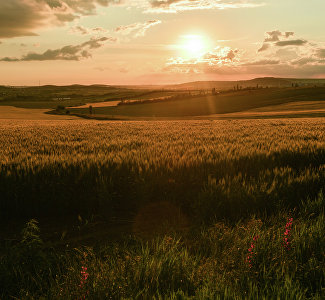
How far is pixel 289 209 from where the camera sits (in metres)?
3.95

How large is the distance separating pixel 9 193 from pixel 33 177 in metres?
0.40

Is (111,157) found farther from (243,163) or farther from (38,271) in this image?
(38,271)

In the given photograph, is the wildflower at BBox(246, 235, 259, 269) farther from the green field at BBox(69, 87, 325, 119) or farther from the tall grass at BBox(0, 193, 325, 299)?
the green field at BBox(69, 87, 325, 119)

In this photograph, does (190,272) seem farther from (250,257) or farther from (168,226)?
(168,226)

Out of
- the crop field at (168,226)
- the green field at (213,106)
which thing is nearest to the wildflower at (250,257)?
the crop field at (168,226)

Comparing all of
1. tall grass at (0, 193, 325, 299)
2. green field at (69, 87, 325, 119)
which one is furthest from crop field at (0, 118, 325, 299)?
green field at (69, 87, 325, 119)

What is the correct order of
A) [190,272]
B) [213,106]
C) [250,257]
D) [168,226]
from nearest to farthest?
[190,272]
[250,257]
[168,226]
[213,106]

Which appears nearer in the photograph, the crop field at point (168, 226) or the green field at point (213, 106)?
the crop field at point (168, 226)

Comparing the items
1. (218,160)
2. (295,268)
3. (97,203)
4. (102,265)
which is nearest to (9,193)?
(97,203)

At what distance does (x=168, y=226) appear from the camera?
352cm

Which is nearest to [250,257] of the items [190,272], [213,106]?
[190,272]

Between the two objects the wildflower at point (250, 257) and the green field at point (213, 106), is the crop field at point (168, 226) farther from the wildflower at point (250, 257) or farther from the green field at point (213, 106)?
the green field at point (213, 106)

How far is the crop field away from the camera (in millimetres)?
2184

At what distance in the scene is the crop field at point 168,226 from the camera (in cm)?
218
